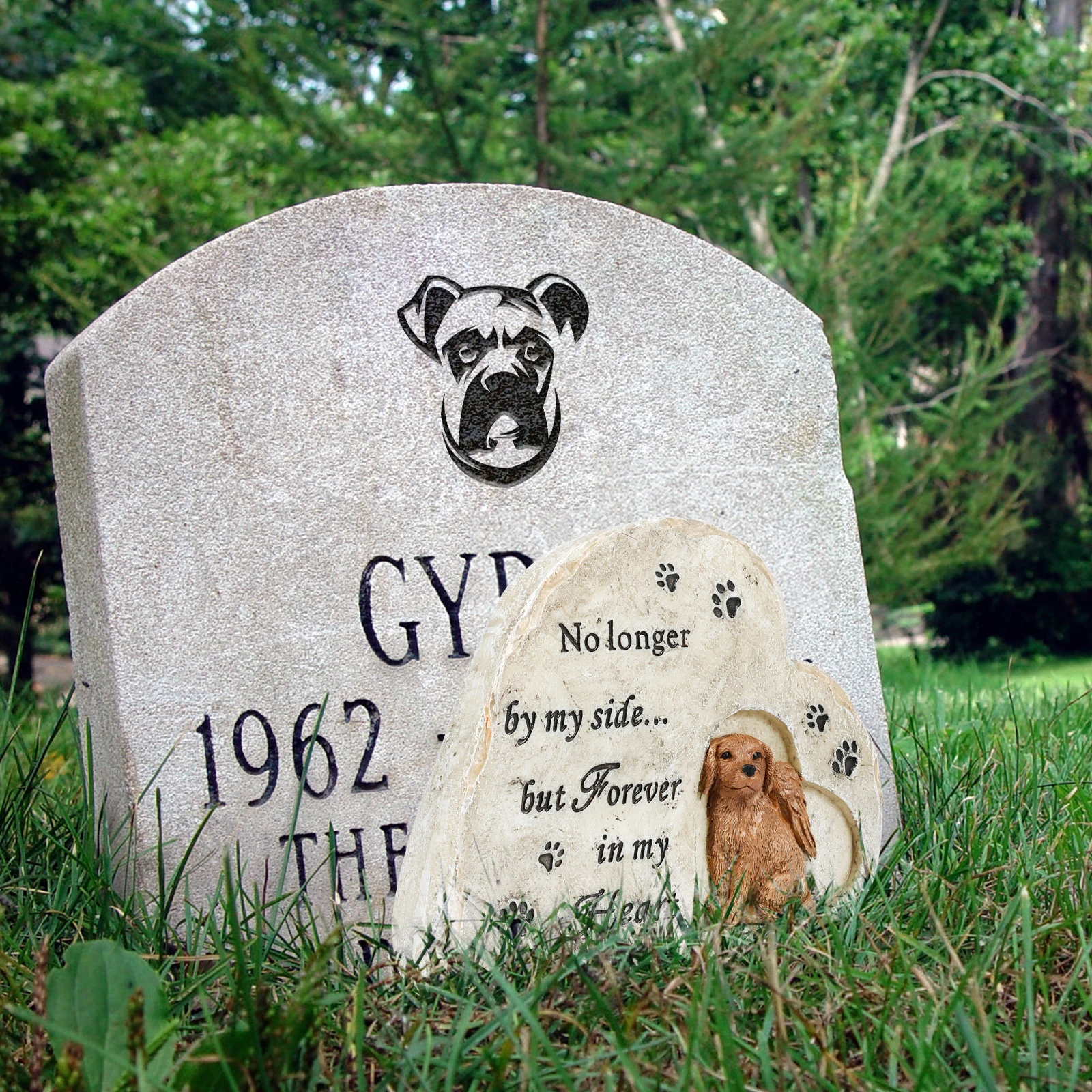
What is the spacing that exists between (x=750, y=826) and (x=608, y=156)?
6.65 m

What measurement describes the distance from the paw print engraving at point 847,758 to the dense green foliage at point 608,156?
15.7 feet

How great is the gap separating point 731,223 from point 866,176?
7.14ft

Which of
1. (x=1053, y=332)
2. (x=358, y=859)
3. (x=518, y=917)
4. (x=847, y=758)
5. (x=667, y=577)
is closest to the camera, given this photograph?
(x=518, y=917)

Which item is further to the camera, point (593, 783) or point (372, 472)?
point (372, 472)

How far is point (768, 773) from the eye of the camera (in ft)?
6.64

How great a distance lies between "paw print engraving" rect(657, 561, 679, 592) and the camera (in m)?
1.95

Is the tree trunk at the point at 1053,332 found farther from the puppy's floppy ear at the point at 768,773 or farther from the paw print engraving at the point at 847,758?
the puppy's floppy ear at the point at 768,773

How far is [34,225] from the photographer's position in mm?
6969

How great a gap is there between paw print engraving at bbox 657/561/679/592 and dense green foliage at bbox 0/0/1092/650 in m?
4.72

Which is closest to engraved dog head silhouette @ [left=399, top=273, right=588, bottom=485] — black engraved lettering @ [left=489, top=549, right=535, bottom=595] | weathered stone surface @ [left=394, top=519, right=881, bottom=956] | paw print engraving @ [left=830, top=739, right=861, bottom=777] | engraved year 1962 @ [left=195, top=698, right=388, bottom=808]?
black engraved lettering @ [left=489, top=549, right=535, bottom=595]

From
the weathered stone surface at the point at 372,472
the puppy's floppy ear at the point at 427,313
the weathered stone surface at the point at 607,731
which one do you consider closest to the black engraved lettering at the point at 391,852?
the weathered stone surface at the point at 372,472

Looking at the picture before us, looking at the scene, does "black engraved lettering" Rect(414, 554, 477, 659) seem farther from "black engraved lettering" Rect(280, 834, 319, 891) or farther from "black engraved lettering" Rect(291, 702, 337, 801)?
"black engraved lettering" Rect(280, 834, 319, 891)

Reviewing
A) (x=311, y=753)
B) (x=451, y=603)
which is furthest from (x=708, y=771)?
(x=311, y=753)

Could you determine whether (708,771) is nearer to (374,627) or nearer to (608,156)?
(374,627)
